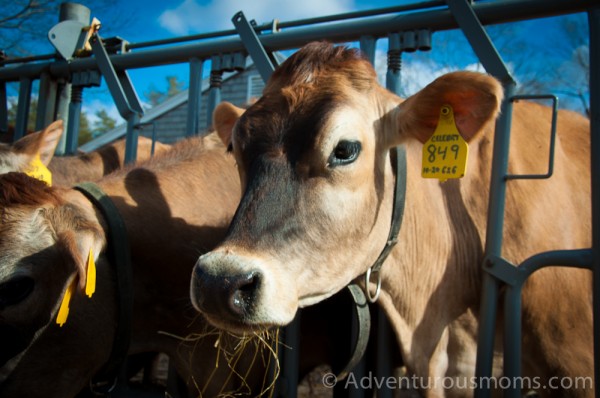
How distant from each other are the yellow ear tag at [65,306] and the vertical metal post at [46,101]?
3.13 metres

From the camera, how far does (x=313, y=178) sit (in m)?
2.04

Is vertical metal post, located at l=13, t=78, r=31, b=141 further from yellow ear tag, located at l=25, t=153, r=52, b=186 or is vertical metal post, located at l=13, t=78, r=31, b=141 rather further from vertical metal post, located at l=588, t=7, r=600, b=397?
vertical metal post, located at l=588, t=7, r=600, b=397

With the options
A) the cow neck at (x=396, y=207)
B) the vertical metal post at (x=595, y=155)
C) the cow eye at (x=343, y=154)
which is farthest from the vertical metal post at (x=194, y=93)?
the vertical metal post at (x=595, y=155)

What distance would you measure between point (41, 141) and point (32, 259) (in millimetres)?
1818

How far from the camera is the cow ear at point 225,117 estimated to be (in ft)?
9.99

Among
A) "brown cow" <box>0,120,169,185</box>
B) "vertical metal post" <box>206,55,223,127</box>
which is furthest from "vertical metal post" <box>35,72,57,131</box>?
"vertical metal post" <box>206,55,223,127</box>

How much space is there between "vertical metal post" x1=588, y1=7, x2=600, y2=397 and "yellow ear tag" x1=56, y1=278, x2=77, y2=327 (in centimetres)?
222

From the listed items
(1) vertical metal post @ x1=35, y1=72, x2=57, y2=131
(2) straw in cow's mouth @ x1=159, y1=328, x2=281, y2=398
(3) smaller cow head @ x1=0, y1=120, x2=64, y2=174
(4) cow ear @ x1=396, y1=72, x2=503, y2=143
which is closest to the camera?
(4) cow ear @ x1=396, y1=72, x2=503, y2=143

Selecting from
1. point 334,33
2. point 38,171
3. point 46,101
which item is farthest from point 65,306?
point 46,101

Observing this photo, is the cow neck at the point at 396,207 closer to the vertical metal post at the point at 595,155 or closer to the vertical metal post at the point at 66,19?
the vertical metal post at the point at 595,155

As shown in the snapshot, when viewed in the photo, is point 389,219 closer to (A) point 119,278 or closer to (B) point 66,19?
(A) point 119,278

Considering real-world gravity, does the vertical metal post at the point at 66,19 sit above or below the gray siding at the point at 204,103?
below

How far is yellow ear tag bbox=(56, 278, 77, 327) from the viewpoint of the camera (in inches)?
86.6

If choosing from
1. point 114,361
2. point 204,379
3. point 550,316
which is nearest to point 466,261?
point 550,316
